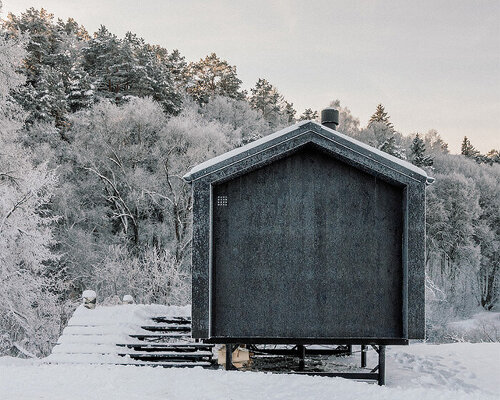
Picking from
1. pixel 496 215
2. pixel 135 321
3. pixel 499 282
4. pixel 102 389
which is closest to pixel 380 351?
pixel 102 389

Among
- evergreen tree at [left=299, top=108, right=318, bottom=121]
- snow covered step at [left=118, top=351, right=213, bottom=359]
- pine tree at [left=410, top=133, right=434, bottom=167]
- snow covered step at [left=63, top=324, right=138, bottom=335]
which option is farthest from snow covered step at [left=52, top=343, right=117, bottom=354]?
evergreen tree at [left=299, top=108, right=318, bottom=121]

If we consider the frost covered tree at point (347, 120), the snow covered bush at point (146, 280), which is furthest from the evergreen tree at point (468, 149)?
the snow covered bush at point (146, 280)

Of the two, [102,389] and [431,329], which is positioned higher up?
[102,389]

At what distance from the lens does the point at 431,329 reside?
3003 centimetres

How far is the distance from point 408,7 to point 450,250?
84.2 feet

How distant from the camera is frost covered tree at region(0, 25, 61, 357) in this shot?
59.5 feet

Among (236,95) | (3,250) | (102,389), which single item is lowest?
(102,389)

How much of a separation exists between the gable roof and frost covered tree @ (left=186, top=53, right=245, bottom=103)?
3946cm

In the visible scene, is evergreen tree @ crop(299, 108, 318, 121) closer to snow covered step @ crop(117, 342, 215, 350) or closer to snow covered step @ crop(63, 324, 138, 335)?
snow covered step @ crop(63, 324, 138, 335)

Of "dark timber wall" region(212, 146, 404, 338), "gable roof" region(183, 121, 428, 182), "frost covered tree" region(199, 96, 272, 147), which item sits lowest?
"dark timber wall" region(212, 146, 404, 338)

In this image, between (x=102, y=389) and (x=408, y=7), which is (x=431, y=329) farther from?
(x=102, y=389)

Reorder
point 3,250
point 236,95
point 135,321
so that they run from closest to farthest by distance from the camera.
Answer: point 135,321, point 3,250, point 236,95

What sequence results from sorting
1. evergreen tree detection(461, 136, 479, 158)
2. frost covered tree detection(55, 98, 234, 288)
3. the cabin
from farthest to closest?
evergreen tree detection(461, 136, 479, 158), frost covered tree detection(55, 98, 234, 288), the cabin

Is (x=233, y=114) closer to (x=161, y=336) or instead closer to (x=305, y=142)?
(x=161, y=336)
